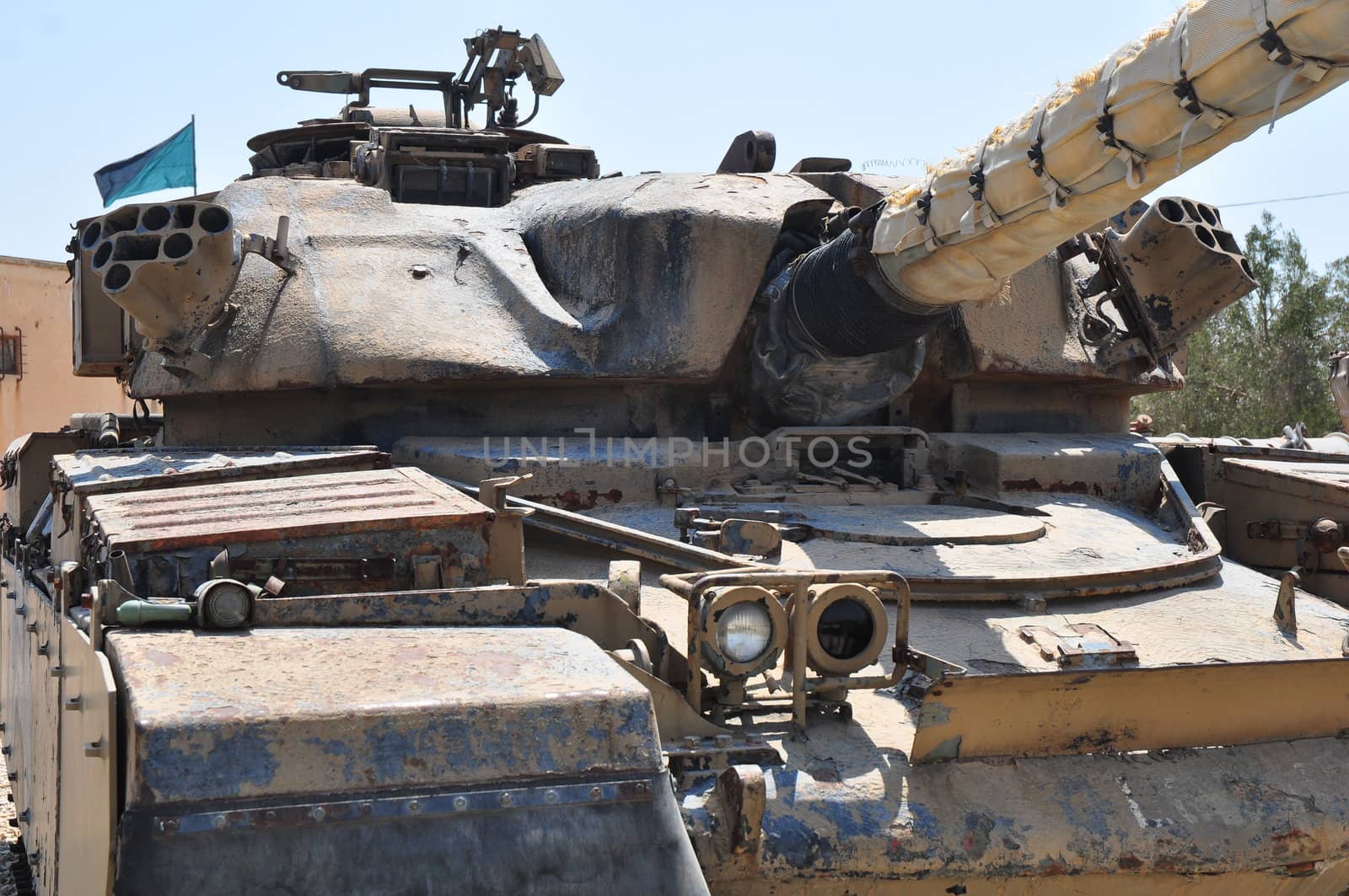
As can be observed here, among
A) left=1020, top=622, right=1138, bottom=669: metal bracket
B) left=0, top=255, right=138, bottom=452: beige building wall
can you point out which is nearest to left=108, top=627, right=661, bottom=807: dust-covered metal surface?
left=1020, top=622, right=1138, bottom=669: metal bracket

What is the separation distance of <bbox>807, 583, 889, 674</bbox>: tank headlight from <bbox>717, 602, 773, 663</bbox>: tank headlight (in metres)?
0.12

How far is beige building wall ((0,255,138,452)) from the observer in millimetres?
23531

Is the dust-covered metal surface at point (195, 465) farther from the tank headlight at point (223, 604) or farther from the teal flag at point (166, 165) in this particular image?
the teal flag at point (166, 165)

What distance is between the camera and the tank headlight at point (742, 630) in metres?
3.72

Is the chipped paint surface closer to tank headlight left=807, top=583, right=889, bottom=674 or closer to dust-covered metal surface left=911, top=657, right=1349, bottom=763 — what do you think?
dust-covered metal surface left=911, top=657, right=1349, bottom=763

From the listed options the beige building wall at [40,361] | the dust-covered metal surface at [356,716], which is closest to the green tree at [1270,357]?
the beige building wall at [40,361]

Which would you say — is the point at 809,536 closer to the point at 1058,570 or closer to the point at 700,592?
the point at 1058,570

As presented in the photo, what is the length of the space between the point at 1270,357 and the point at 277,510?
26.9 m

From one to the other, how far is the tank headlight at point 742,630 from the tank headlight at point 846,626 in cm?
9

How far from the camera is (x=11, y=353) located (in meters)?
23.6

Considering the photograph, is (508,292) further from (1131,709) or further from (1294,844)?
(1294,844)

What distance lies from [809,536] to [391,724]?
263cm

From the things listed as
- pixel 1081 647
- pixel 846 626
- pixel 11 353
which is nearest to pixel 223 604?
pixel 846 626

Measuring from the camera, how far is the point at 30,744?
210 inches
